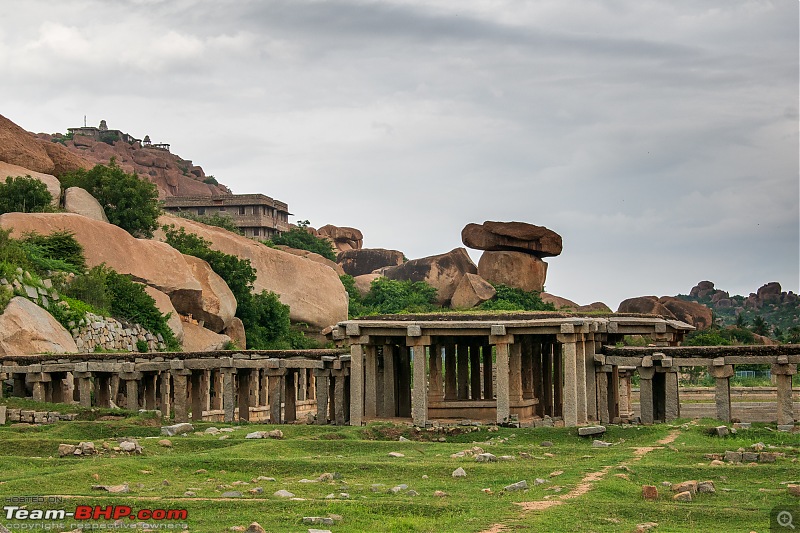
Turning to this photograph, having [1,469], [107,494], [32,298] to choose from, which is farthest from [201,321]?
[107,494]

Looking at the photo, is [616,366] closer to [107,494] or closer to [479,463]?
[479,463]

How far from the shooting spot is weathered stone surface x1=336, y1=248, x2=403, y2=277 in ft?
301

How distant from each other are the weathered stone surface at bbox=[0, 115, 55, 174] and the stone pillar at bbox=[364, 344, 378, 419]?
102 ft

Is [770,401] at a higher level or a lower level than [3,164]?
lower

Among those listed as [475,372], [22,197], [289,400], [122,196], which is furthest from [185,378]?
[122,196]

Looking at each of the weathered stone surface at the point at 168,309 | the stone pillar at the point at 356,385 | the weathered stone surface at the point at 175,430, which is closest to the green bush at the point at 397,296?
the weathered stone surface at the point at 168,309

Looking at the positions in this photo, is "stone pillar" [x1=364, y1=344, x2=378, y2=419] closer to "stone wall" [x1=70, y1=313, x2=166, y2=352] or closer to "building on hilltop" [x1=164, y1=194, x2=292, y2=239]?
"stone wall" [x1=70, y1=313, x2=166, y2=352]

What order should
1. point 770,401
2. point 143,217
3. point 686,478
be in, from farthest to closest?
1. point 143,217
2. point 770,401
3. point 686,478

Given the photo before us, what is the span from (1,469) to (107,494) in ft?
14.4

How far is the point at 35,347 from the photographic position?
128ft

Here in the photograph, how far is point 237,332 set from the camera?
55750mm

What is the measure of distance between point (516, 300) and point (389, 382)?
40.1 metres

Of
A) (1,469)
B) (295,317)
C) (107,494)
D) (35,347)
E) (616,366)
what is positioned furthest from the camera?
(295,317)

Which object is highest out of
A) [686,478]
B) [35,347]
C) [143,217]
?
[143,217]
